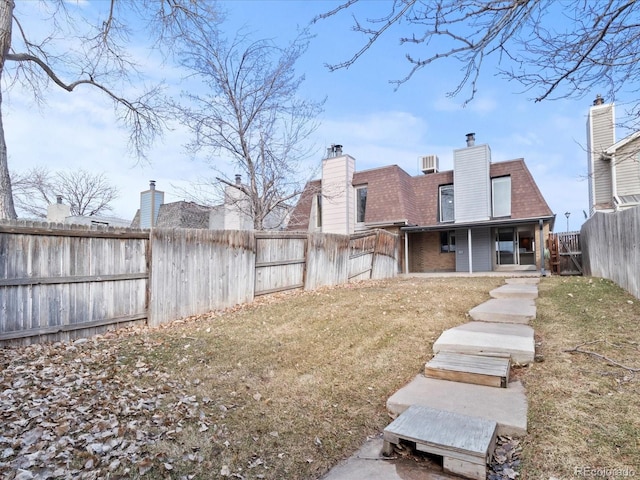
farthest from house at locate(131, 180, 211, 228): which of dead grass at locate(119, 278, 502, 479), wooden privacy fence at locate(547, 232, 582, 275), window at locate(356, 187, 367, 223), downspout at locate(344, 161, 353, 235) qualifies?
wooden privacy fence at locate(547, 232, 582, 275)

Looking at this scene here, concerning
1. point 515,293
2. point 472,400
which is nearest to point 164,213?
point 515,293

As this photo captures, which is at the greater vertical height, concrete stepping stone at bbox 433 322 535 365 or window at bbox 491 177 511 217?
window at bbox 491 177 511 217

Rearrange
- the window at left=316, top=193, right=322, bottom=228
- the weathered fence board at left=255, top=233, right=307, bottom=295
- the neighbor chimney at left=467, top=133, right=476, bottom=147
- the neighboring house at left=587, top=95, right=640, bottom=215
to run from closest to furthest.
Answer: the weathered fence board at left=255, top=233, right=307, bottom=295 < the neighboring house at left=587, top=95, right=640, bottom=215 < the neighbor chimney at left=467, top=133, right=476, bottom=147 < the window at left=316, top=193, right=322, bottom=228

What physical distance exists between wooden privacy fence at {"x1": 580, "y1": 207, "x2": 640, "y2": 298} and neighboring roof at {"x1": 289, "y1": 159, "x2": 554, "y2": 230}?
4154mm

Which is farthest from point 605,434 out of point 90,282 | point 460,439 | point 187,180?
point 187,180

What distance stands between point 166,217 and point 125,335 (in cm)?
1987

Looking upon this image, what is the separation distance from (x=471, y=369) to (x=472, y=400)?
0.51 meters

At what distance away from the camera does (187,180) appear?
39.7 feet

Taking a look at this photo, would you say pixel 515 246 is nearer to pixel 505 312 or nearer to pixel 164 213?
pixel 505 312

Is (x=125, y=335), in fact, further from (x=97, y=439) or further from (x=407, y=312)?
(x=407, y=312)

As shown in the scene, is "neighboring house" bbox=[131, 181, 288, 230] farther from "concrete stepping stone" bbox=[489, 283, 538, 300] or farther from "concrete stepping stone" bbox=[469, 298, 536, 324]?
"concrete stepping stone" bbox=[469, 298, 536, 324]

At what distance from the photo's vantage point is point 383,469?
2.31m

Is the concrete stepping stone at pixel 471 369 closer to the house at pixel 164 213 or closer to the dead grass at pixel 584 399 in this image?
the dead grass at pixel 584 399

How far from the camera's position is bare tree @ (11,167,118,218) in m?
24.1
